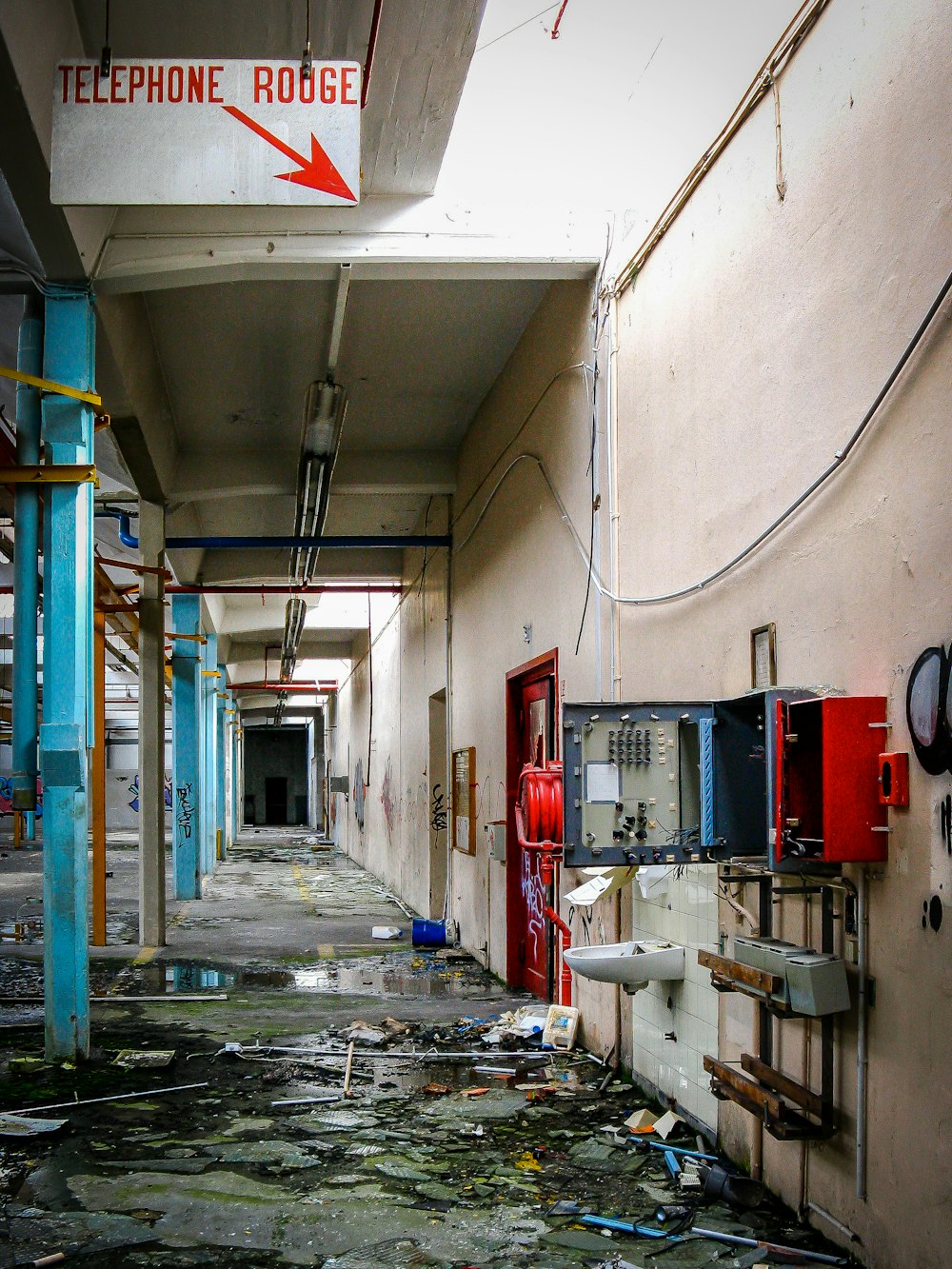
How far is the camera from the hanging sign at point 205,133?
4289mm

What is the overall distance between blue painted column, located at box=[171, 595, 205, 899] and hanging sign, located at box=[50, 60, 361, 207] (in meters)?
11.4

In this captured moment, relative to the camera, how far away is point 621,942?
6.16m

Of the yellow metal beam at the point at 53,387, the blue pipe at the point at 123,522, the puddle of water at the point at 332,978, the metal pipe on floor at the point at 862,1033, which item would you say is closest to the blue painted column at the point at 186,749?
the blue pipe at the point at 123,522

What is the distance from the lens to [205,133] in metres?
4.28

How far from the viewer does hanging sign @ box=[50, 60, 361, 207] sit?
14.1 feet

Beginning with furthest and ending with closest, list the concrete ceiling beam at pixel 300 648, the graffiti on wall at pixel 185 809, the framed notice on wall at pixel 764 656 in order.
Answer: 1. the concrete ceiling beam at pixel 300 648
2. the graffiti on wall at pixel 185 809
3. the framed notice on wall at pixel 764 656

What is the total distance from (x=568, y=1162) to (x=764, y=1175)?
83cm

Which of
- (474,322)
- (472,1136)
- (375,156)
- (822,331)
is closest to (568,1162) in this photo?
(472,1136)

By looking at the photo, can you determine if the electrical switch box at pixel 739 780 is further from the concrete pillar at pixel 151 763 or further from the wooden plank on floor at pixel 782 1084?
the concrete pillar at pixel 151 763

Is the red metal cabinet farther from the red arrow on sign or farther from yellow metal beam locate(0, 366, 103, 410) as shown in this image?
yellow metal beam locate(0, 366, 103, 410)

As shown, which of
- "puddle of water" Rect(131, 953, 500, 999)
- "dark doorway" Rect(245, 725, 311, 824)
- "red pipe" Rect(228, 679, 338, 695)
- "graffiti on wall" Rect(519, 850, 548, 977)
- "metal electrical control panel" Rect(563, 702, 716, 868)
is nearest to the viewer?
"metal electrical control panel" Rect(563, 702, 716, 868)

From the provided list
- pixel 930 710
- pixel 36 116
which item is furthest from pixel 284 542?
pixel 930 710

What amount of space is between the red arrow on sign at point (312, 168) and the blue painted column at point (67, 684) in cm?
285

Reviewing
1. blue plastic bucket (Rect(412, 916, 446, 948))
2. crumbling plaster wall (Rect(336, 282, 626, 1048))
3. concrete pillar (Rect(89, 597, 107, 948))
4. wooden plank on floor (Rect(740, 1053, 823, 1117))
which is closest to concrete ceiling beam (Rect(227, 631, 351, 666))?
crumbling plaster wall (Rect(336, 282, 626, 1048))
